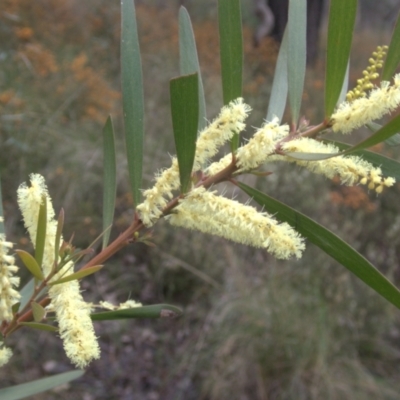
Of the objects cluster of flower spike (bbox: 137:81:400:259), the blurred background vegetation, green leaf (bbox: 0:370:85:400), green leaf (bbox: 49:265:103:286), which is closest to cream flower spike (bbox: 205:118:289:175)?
cluster of flower spike (bbox: 137:81:400:259)

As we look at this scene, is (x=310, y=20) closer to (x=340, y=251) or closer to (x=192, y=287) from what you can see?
(x=192, y=287)

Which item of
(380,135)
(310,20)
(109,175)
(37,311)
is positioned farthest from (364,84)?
(310,20)

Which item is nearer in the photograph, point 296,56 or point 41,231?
point 41,231

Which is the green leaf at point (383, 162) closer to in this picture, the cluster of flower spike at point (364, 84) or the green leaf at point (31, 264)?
the cluster of flower spike at point (364, 84)

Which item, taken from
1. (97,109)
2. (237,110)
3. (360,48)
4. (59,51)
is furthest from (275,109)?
(360,48)

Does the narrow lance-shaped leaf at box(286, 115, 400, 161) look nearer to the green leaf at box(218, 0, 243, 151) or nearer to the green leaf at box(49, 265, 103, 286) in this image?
the green leaf at box(218, 0, 243, 151)

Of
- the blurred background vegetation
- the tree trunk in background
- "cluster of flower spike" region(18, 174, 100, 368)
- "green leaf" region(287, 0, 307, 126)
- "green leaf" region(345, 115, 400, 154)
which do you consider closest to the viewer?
"green leaf" region(345, 115, 400, 154)

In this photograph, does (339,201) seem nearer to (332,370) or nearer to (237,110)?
(332,370)
